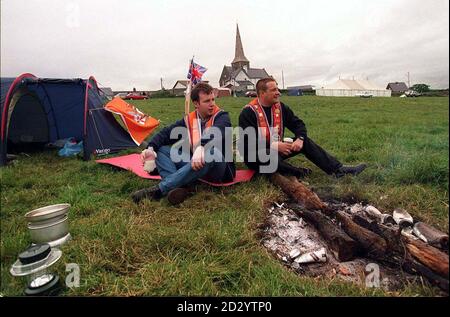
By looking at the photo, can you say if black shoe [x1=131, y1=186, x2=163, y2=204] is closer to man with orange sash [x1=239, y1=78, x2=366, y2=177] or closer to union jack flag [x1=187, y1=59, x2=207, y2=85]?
man with orange sash [x1=239, y1=78, x2=366, y2=177]

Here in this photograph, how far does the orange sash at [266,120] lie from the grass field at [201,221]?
2.35 ft

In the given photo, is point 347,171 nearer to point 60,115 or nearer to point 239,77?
point 60,115

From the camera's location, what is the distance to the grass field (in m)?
1.68

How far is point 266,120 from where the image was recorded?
3625mm

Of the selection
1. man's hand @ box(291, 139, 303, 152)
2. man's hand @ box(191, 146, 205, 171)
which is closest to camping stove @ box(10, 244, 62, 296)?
man's hand @ box(191, 146, 205, 171)

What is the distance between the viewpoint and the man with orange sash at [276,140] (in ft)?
11.3

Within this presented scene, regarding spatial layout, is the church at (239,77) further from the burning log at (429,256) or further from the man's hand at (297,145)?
the burning log at (429,256)

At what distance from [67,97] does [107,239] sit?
5.84 meters

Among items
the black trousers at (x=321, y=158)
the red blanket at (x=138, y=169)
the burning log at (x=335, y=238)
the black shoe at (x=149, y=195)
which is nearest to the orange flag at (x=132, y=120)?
the red blanket at (x=138, y=169)

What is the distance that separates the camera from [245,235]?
7.21 ft

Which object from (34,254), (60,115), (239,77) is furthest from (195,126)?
(239,77)
